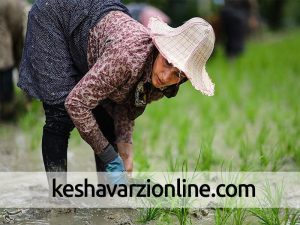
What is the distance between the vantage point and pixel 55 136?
315 centimetres

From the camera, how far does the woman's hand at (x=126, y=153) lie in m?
3.39

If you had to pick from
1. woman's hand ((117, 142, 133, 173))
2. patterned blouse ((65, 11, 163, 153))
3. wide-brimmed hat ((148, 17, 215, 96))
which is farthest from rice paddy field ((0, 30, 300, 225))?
wide-brimmed hat ((148, 17, 215, 96))

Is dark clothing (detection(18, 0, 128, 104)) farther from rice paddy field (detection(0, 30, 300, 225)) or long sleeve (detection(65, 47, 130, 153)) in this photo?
rice paddy field (detection(0, 30, 300, 225))

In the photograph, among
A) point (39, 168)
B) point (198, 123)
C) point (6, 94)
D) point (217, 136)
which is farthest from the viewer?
point (198, 123)

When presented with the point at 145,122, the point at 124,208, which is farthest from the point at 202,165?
the point at 145,122

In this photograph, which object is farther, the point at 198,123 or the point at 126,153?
the point at 198,123

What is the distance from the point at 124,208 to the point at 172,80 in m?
0.85

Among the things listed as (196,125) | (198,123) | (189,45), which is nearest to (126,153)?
(189,45)

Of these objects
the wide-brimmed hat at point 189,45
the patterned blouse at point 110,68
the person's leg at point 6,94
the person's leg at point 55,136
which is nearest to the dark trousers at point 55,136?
the person's leg at point 55,136

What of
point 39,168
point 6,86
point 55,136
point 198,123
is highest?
point 6,86

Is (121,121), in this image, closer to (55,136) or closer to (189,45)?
(55,136)

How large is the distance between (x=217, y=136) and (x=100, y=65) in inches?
108

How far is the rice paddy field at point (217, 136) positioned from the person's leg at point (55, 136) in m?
0.52

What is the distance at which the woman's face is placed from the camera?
111 inches
